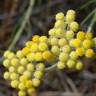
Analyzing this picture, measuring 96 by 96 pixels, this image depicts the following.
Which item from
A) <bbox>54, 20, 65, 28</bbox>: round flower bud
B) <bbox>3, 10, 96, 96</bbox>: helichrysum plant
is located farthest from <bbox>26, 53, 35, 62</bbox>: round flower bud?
<bbox>54, 20, 65, 28</bbox>: round flower bud

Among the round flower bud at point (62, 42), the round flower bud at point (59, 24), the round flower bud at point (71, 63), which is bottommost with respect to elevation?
the round flower bud at point (71, 63)

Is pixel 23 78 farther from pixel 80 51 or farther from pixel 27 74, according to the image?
pixel 80 51

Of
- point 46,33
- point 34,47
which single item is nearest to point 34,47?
point 34,47

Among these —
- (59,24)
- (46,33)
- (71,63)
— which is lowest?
(71,63)

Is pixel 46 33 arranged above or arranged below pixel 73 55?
above

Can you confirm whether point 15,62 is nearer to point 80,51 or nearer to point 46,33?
point 80,51

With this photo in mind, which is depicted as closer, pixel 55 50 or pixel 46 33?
pixel 55 50

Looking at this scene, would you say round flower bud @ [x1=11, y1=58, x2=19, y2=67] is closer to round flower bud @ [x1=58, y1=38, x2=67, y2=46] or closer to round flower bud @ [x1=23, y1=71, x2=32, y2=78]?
round flower bud @ [x1=23, y1=71, x2=32, y2=78]

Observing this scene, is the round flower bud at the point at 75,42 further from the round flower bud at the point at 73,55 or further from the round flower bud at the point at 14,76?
the round flower bud at the point at 14,76

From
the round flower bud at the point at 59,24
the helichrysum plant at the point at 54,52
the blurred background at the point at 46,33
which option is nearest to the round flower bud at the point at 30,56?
the helichrysum plant at the point at 54,52
